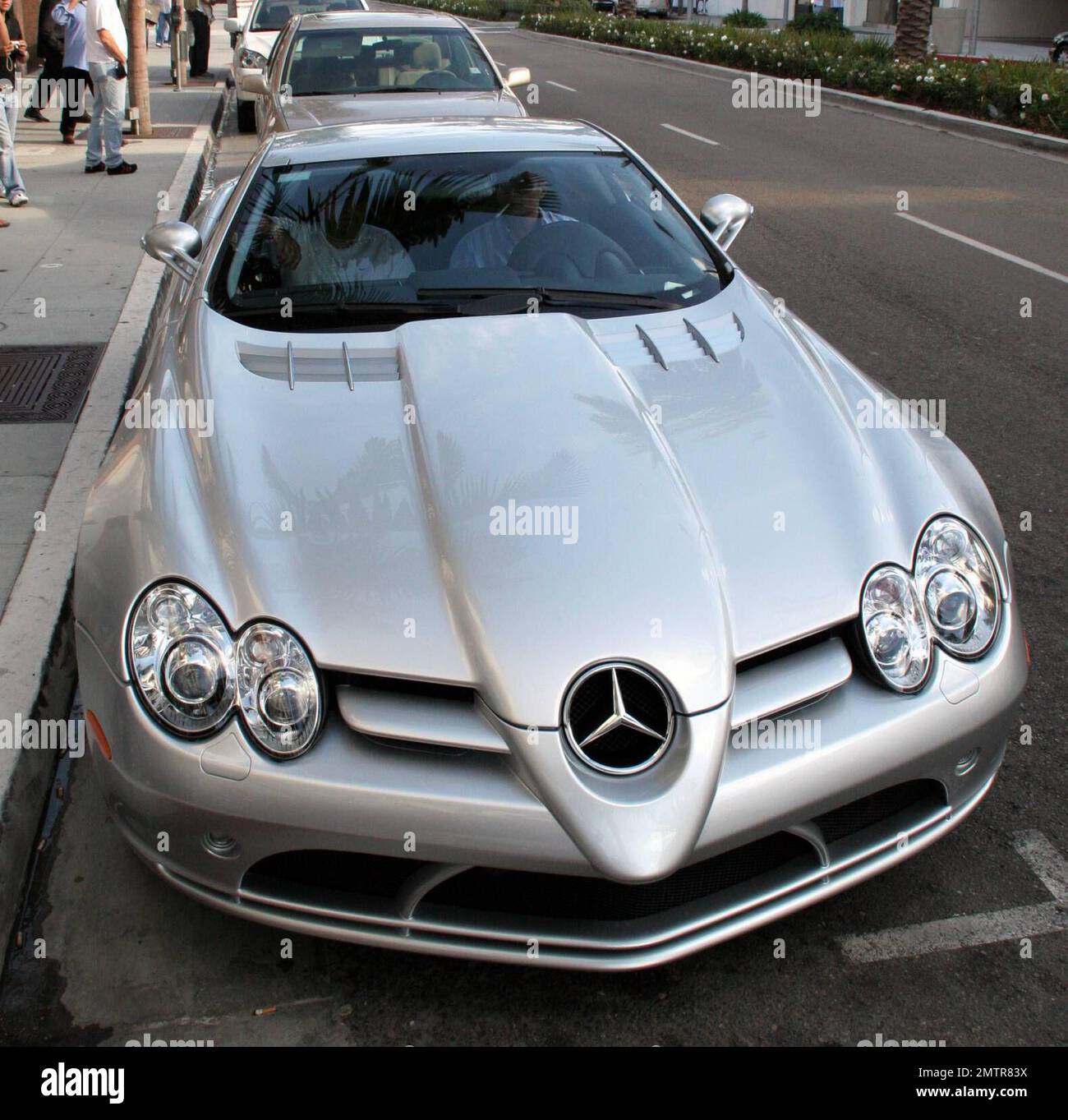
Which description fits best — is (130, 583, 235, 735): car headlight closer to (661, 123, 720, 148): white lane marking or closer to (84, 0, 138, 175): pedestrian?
(84, 0, 138, 175): pedestrian

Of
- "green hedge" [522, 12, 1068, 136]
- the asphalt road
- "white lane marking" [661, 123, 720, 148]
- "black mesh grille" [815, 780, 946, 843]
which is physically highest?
"green hedge" [522, 12, 1068, 136]

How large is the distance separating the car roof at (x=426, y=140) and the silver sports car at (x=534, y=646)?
3.93 ft

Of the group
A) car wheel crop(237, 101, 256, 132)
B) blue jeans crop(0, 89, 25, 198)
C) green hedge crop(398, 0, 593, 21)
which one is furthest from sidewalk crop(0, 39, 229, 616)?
green hedge crop(398, 0, 593, 21)

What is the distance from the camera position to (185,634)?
2.57 meters

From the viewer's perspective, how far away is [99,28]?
34.4 ft

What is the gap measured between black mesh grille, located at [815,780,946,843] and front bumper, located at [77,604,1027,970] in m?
0.02

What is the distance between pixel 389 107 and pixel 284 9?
9.75m

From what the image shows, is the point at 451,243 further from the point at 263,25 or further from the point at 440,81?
the point at 263,25

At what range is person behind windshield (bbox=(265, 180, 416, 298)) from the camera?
3.79 metres

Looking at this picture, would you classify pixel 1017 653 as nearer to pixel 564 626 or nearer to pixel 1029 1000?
pixel 1029 1000

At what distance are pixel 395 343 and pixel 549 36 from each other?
3318cm

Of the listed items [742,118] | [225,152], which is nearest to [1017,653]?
[225,152]

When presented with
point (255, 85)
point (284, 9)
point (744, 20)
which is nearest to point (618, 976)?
point (255, 85)

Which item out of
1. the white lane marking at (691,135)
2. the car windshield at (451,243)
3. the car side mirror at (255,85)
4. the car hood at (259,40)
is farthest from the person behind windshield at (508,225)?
the car hood at (259,40)
